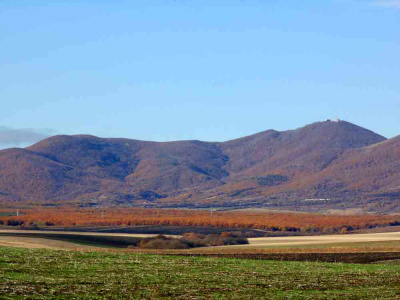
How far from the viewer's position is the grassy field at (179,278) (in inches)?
1257

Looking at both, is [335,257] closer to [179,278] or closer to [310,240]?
[179,278]

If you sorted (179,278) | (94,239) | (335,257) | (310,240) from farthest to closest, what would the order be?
(310,240) → (94,239) → (335,257) → (179,278)

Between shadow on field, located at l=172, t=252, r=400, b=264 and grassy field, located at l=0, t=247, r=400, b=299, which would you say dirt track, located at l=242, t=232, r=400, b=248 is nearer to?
shadow on field, located at l=172, t=252, r=400, b=264

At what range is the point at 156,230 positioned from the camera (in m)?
128

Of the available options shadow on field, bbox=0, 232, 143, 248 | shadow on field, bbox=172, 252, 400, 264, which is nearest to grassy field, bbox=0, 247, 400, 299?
shadow on field, bbox=172, 252, 400, 264

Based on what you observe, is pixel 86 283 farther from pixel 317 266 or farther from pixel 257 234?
pixel 257 234

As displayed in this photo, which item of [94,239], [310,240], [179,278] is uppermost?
[94,239]

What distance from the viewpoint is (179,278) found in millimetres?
38250

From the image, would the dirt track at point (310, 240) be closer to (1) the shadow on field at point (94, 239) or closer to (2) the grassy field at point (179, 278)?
(1) the shadow on field at point (94, 239)

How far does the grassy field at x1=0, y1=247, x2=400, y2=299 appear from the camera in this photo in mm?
31938

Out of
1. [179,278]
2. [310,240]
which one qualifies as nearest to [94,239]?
[310,240]

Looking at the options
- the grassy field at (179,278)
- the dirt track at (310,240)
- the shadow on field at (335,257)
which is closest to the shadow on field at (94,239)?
the dirt track at (310,240)

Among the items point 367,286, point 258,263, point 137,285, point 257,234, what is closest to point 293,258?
point 258,263

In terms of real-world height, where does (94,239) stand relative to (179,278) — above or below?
above
